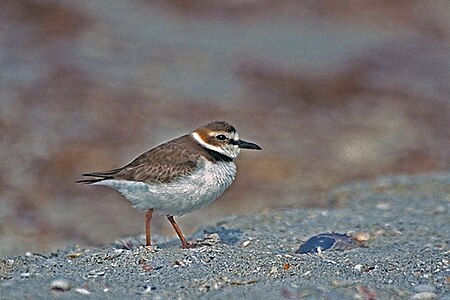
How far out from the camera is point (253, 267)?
5746mm

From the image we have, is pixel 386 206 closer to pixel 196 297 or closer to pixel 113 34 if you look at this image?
pixel 196 297

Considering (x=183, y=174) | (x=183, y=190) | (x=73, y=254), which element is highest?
(x=183, y=174)

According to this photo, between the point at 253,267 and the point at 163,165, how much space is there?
119cm

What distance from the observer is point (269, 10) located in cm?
2864

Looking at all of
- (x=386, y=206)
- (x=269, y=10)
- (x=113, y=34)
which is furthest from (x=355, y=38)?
(x=386, y=206)

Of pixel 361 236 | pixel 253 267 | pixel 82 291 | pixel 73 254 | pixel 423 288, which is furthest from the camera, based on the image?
pixel 361 236

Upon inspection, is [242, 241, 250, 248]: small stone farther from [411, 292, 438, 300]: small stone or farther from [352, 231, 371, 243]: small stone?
[411, 292, 438, 300]: small stone

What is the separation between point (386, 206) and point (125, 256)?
374cm

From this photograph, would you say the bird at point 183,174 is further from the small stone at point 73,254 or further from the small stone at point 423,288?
the small stone at point 423,288

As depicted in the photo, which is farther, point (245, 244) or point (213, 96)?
point (213, 96)

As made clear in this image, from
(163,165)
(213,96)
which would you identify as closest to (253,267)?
(163,165)

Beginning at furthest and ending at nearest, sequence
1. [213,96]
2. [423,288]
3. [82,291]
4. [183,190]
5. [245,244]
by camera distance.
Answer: [213,96] → [245,244] → [183,190] → [423,288] → [82,291]

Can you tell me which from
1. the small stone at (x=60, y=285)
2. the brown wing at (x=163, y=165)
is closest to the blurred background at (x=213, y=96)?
the brown wing at (x=163, y=165)

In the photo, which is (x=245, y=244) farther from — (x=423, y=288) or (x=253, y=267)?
(x=423, y=288)
